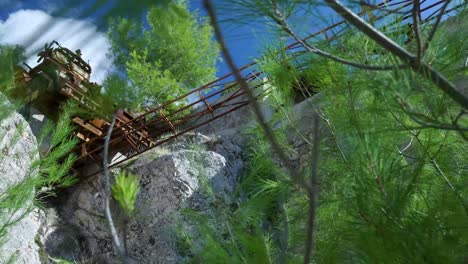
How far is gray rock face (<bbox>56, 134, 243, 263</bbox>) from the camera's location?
3678mm

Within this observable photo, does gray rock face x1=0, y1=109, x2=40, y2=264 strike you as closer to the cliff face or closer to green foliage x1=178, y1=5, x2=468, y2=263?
the cliff face

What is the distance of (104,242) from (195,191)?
69 centimetres

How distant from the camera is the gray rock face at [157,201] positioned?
3.68 m

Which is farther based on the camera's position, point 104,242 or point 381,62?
point 104,242

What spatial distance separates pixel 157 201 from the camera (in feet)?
12.6

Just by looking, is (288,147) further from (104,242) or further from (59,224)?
(59,224)

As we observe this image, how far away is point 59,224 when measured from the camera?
13.3 feet

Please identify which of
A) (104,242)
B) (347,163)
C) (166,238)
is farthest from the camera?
(104,242)

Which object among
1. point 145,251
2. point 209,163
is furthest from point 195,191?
point 145,251

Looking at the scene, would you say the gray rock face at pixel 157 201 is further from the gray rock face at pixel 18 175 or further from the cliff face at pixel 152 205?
the gray rock face at pixel 18 175

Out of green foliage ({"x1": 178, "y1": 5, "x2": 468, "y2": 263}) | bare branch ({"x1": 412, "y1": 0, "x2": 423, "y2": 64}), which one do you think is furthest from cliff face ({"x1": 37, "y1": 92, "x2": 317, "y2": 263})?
bare branch ({"x1": 412, "y1": 0, "x2": 423, "y2": 64})

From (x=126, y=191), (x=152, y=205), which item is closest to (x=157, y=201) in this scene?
(x=152, y=205)

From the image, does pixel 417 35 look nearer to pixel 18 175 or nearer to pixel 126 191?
pixel 126 191

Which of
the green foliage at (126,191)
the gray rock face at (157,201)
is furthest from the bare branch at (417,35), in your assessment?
the gray rock face at (157,201)
